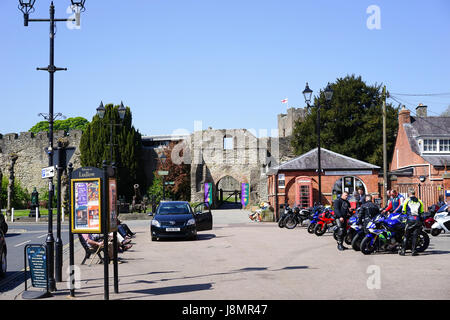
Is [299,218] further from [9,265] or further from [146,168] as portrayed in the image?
[146,168]

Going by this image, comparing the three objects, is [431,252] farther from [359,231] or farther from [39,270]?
[39,270]

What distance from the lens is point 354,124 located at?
43.5 m

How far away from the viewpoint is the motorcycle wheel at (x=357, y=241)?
12.9 m

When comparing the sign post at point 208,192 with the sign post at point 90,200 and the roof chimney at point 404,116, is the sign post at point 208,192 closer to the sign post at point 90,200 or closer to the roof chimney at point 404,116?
the roof chimney at point 404,116

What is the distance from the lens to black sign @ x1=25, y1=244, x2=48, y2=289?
25.4 feet

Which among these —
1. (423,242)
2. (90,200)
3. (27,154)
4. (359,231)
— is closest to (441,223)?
(423,242)

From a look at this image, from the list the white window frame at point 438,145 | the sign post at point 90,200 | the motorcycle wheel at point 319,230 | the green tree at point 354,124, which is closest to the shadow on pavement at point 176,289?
the sign post at point 90,200

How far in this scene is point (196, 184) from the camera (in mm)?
49281

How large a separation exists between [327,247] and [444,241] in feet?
15.4

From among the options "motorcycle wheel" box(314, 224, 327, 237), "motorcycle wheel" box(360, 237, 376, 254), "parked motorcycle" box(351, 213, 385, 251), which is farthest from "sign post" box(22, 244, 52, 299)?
"motorcycle wheel" box(314, 224, 327, 237)

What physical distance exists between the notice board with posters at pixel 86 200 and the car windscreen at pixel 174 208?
9676mm

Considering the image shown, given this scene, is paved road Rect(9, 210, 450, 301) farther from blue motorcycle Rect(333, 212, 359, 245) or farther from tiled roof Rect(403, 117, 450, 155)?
tiled roof Rect(403, 117, 450, 155)

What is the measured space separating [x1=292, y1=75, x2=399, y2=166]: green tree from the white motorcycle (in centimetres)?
2428
